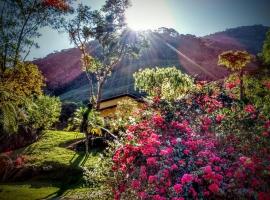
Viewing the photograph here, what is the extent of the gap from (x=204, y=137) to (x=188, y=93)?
4.09 m

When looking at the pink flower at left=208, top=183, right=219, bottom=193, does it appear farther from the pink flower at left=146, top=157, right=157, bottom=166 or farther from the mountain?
the mountain

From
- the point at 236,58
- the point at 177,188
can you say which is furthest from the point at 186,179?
the point at 236,58

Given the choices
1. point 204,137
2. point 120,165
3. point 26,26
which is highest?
point 26,26

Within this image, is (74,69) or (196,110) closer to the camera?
(196,110)

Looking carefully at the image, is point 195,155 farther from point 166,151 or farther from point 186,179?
point 186,179

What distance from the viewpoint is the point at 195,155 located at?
10086 mm

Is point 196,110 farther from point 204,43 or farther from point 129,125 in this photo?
point 204,43

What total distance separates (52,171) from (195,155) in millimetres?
14737

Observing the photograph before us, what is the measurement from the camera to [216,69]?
254ft

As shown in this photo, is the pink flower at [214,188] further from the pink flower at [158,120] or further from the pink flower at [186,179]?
the pink flower at [158,120]

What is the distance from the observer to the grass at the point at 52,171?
18280mm

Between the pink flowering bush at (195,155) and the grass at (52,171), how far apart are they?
4.04 m

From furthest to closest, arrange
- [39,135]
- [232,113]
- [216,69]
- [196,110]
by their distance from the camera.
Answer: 1. [216,69]
2. [39,135]
3. [196,110]
4. [232,113]

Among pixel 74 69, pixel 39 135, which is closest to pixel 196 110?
pixel 39 135
